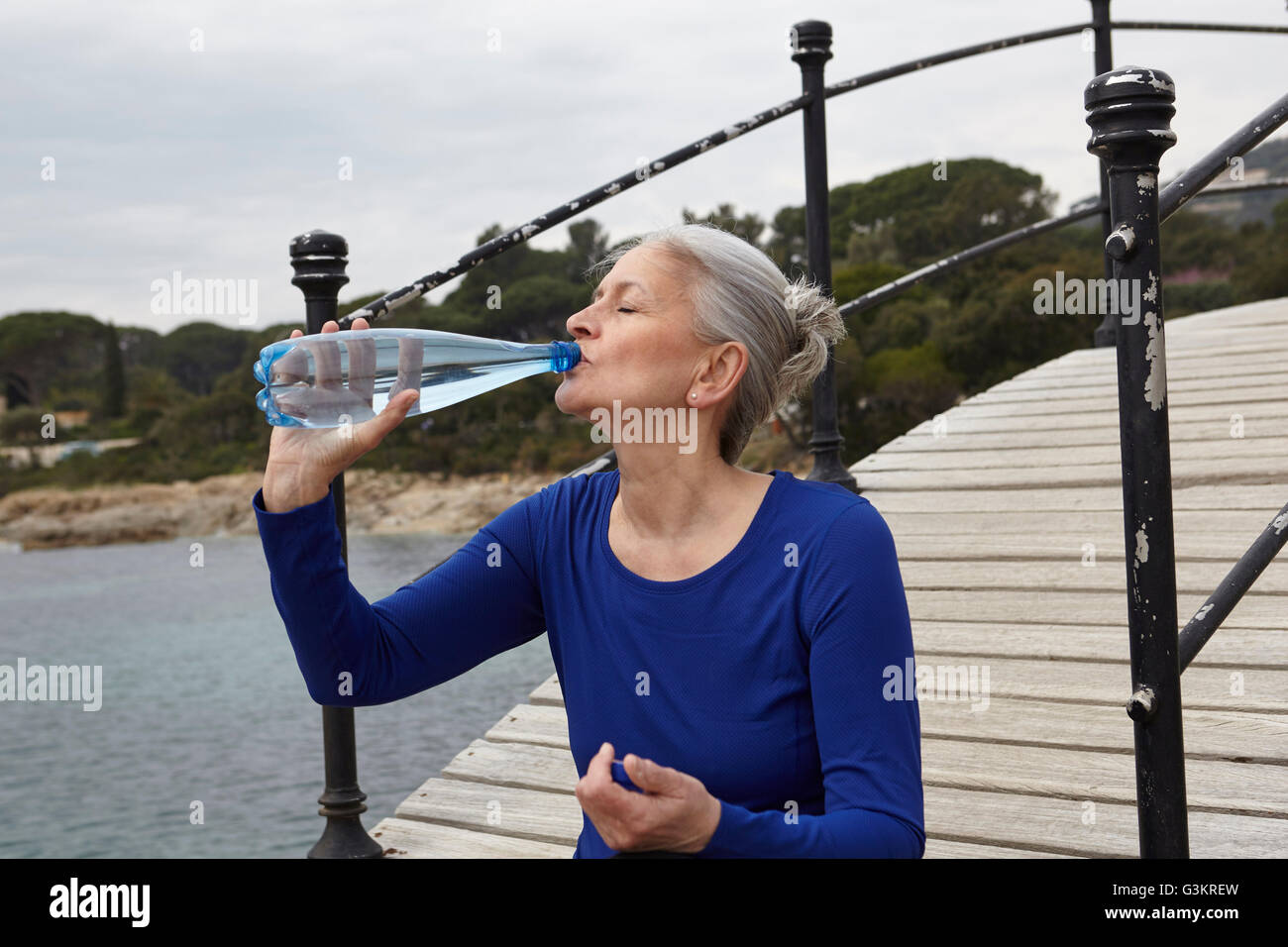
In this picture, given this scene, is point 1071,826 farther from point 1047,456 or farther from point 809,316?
point 1047,456

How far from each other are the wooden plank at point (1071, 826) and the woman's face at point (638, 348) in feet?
3.23

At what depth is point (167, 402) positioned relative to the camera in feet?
146

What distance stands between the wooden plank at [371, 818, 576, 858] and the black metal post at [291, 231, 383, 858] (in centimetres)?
5

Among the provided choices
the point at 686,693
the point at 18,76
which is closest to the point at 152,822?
the point at 686,693

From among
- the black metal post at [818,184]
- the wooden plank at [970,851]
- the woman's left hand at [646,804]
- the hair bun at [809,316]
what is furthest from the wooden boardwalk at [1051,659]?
the woman's left hand at [646,804]

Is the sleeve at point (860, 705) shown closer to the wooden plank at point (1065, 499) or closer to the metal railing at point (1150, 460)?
the metal railing at point (1150, 460)

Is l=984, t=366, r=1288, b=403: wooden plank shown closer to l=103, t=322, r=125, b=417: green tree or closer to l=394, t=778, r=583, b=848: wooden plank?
l=394, t=778, r=583, b=848: wooden plank

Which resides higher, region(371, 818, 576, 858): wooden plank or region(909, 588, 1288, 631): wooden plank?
region(909, 588, 1288, 631): wooden plank

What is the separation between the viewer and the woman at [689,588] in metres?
1.16

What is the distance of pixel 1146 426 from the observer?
1.38 m

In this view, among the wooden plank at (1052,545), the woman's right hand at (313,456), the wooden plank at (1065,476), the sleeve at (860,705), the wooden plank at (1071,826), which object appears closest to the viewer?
the sleeve at (860,705)

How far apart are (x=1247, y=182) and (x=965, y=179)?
116 ft

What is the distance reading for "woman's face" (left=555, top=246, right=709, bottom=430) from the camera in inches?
52.2

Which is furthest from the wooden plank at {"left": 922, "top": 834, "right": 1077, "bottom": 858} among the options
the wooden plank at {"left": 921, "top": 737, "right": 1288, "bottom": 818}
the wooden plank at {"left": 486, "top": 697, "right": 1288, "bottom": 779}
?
the wooden plank at {"left": 486, "top": 697, "right": 1288, "bottom": 779}
